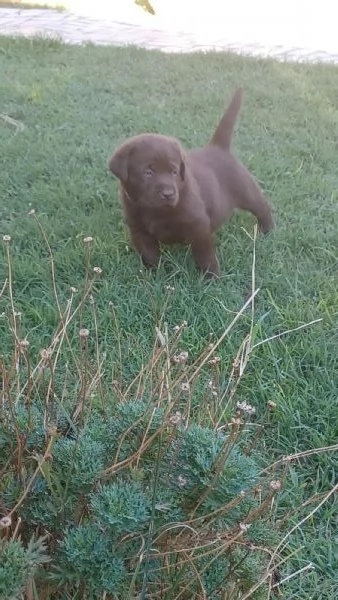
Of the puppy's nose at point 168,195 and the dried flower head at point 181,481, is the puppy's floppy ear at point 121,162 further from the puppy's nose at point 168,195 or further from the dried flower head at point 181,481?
the dried flower head at point 181,481

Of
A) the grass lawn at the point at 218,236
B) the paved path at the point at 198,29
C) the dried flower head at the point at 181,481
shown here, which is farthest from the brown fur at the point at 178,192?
the paved path at the point at 198,29

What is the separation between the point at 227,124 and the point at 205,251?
2.40 feet

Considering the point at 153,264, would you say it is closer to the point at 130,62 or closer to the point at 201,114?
the point at 201,114

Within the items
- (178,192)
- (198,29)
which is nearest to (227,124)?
(178,192)

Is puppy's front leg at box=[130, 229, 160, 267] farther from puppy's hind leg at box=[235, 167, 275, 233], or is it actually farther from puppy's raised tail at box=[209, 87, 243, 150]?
puppy's raised tail at box=[209, 87, 243, 150]

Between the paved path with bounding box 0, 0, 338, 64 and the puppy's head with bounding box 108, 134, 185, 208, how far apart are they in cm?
434

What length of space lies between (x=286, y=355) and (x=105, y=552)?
4.32 ft

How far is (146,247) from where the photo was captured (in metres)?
2.93

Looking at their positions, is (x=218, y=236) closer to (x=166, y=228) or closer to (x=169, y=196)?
(x=166, y=228)

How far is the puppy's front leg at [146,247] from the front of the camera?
2.92 meters

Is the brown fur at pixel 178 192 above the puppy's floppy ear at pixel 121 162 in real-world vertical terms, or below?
below

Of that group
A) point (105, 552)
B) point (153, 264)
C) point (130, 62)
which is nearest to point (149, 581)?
point (105, 552)

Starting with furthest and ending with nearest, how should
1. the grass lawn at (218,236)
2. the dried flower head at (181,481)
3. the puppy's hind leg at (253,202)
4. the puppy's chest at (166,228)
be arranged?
the puppy's hind leg at (253,202) → the puppy's chest at (166,228) → the grass lawn at (218,236) → the dried flower head at (181,481)

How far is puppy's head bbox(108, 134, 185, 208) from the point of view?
270cm
